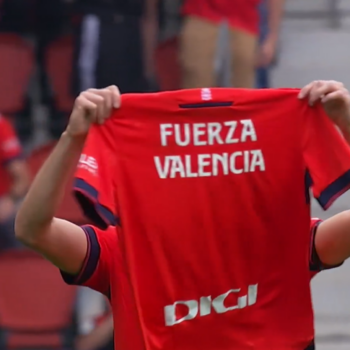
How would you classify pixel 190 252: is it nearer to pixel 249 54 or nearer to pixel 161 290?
pixel 161 290

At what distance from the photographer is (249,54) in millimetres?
3711

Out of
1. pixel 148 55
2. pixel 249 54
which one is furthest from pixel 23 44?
pixel 249 54

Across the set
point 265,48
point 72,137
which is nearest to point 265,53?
point 265,48

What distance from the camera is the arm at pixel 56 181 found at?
161 centimetres

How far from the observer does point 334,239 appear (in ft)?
5.76

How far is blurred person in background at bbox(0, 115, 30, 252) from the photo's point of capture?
11.1 ft

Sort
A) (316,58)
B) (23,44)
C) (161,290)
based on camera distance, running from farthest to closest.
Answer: (316,58) → (23,44) → (161,290)

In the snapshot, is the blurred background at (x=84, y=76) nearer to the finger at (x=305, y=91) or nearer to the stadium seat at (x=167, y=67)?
the stadium seat at (x=167, y=67)

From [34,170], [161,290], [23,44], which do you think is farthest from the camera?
[23,44]

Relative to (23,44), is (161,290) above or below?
below

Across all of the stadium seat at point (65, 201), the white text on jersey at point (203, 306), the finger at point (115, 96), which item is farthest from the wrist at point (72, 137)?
the stadium seat at point (65, 201)

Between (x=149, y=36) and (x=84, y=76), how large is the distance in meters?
0.37

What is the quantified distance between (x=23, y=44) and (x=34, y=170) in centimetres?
81

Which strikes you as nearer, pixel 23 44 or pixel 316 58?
pixel 23 44
